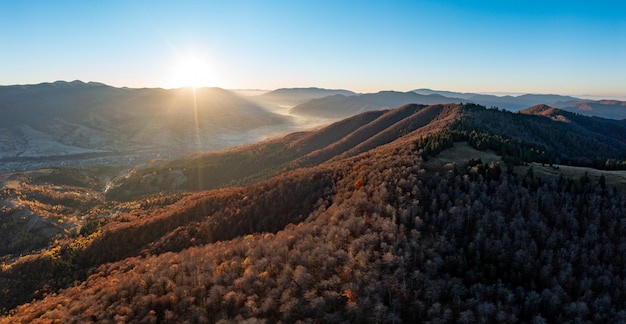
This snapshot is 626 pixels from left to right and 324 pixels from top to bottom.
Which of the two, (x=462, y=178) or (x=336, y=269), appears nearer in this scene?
(x=336, y=269)

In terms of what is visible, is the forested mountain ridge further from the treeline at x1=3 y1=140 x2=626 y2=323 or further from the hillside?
the treeline at x1=3 y1=140 x2=626 y2=323

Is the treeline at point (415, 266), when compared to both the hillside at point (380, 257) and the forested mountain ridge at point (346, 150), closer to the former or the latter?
the hillside at point (380, 257)

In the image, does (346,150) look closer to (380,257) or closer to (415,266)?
(380,257)

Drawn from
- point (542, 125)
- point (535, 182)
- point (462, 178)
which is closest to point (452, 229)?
point (462, 178)

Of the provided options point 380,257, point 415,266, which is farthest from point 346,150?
point 415,266

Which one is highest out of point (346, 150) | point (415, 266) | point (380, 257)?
point (380, 257)

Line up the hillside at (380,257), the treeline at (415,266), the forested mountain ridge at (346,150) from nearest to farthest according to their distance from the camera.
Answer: the treeline at (415,266) < the hillside at (380,257) < the forested mountain ridge at (346,150)

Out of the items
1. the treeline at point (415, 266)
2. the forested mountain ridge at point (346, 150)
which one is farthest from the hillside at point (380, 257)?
the forested mountain ridge at point (346, 150)

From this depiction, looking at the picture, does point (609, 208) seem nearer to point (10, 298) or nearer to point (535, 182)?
point (535, 182)
